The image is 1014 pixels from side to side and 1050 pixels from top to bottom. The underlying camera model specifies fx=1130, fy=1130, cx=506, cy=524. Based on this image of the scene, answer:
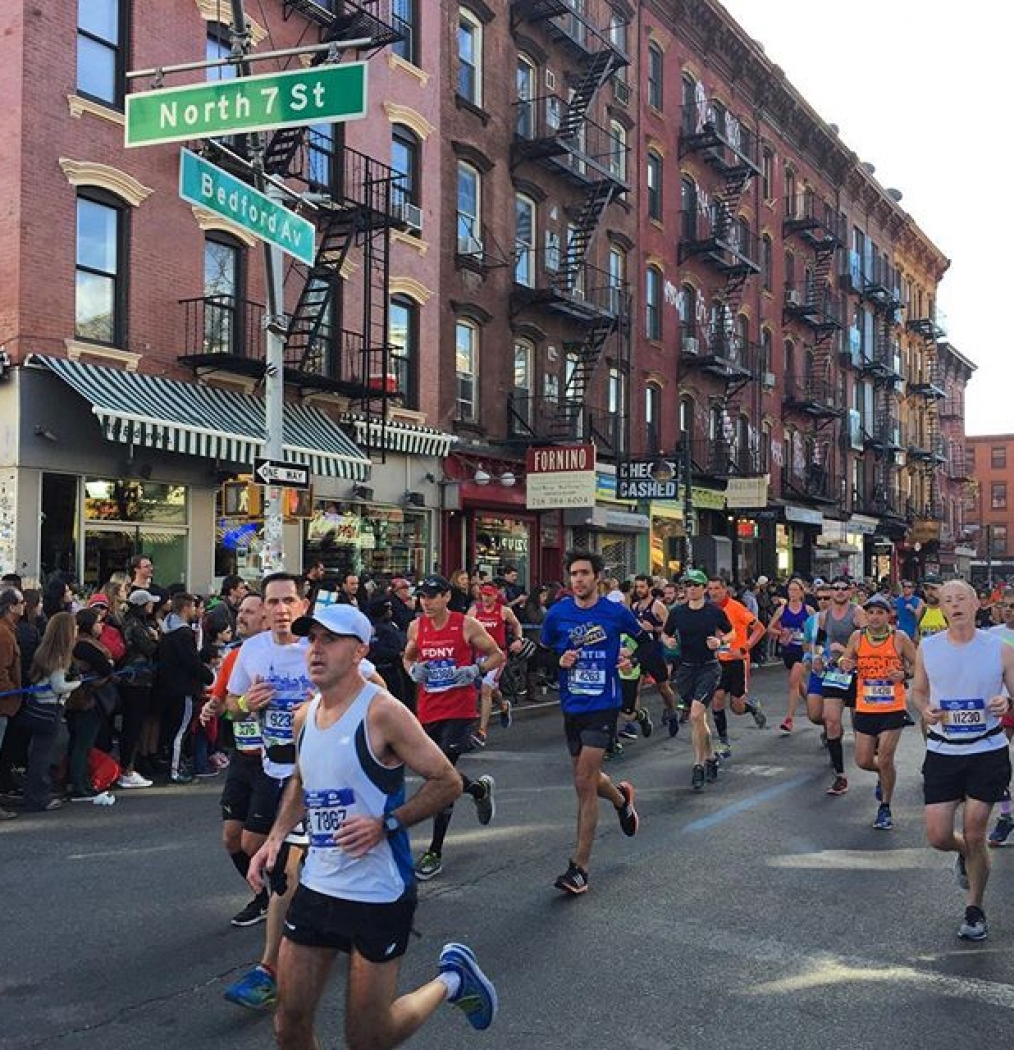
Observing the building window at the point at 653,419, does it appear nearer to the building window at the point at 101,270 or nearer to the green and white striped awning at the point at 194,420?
the green and white striped awning at the point at 194,420

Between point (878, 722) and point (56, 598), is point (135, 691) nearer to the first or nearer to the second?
point (56, 598)

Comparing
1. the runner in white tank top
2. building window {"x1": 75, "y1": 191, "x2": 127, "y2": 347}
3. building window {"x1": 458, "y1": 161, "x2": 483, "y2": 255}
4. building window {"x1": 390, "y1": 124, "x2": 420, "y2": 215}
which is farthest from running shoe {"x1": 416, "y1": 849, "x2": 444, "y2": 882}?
building window {"x1": 458, "y1": 161, "x2": 483, "y2": 255}

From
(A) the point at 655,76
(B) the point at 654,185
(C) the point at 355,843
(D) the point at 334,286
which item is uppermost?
(A) the point at 655,76

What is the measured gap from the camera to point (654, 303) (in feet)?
103

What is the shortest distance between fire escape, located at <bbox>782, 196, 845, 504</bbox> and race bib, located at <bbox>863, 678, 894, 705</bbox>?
31785 millimetres

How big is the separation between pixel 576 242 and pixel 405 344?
684cm

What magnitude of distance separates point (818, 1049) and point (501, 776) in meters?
6.41

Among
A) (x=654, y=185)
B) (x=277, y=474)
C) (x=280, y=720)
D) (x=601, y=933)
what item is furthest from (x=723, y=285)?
(x=280, y=720)

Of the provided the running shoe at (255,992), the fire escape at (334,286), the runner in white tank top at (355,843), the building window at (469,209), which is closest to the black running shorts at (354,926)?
Result: the runner in white tank top at (355,843)

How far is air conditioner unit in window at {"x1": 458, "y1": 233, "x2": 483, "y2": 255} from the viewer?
23625mm

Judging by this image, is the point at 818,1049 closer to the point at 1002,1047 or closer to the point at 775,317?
the point at 1002,1047

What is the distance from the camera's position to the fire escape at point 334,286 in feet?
57.7

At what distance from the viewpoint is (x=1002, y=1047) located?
4531 mm

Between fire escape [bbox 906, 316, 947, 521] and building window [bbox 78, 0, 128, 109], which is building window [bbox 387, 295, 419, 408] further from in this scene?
fire escape [bbox 906, 316, 947, 521]
